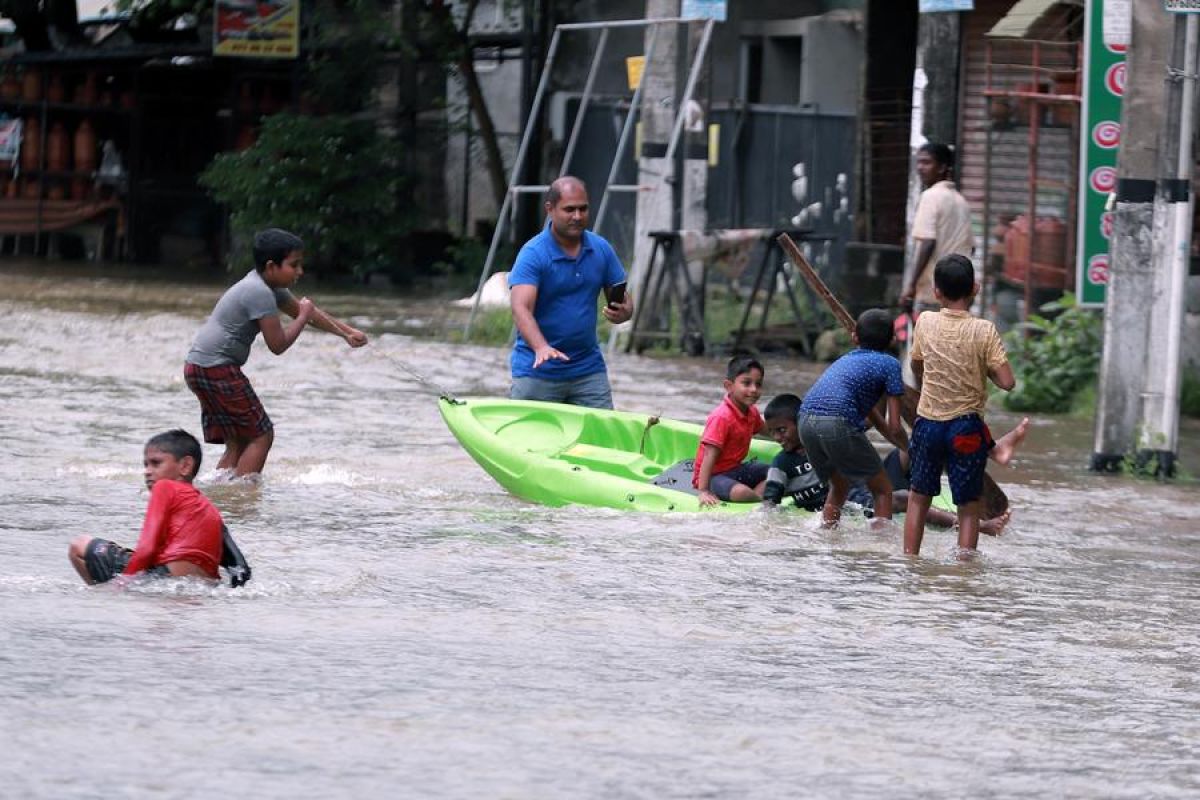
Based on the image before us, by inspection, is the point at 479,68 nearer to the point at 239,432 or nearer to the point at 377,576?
the point at 239,432

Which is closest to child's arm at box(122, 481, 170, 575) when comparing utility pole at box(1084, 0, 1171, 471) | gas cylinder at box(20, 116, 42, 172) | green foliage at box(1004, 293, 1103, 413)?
utility pole at box(1084, 0, 1171, 471)

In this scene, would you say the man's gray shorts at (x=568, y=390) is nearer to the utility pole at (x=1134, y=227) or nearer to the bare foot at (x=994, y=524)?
the bare foot at (x=994, y=524)

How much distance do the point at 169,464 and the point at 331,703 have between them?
1687 millimetres

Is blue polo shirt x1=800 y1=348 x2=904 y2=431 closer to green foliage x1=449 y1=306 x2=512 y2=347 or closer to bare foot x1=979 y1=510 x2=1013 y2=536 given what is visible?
bare foot x1=979 y1=510 x2=1013 y2=536

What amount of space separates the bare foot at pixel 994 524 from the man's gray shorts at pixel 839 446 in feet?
1.96

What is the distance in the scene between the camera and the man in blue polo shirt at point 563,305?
33.7 ft

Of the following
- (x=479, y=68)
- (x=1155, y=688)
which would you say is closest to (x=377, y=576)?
(x=1155, y=688)

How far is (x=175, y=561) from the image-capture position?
Result: 767cm

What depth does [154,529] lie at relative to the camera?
7609 millimetres

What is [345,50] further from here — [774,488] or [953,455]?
[953,455]

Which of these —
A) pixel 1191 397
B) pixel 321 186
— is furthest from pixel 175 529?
pixel 321 186

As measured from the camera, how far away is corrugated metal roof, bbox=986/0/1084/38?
15.9 m

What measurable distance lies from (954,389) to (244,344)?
11.6 ft

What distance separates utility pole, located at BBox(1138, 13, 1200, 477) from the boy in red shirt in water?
19.3ft
